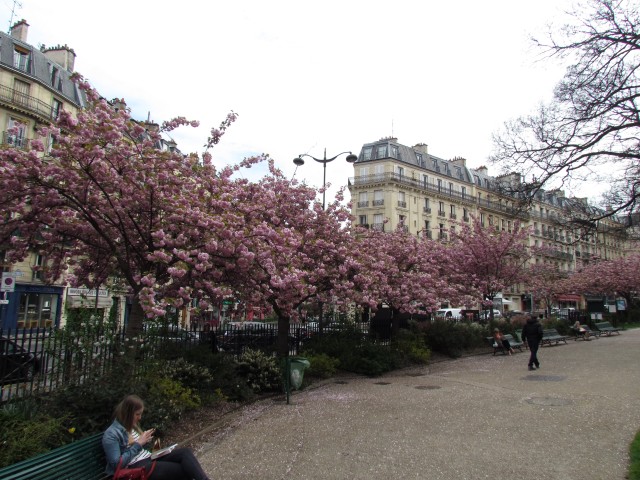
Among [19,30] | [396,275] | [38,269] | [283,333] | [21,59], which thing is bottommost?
[283,333]

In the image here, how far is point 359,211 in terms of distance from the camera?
185ft

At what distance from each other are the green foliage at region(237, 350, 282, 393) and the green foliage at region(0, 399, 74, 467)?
5348 mm

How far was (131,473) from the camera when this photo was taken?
4.38m

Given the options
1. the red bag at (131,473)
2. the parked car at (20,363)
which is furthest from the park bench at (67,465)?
the parked car at (20,363)

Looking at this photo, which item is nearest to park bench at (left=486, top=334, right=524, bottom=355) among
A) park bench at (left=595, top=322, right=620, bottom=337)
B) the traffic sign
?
park bench at (left=595, top=322, right=620, bottom=337)

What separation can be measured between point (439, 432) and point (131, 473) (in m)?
A: 4.83

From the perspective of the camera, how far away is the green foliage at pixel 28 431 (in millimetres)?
4382

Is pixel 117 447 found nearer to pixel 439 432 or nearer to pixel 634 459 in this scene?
pixel 439 432

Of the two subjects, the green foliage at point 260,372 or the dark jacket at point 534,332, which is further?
the dark jacket at point 534,332

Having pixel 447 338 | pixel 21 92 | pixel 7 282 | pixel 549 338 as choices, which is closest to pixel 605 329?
pixel 549 338

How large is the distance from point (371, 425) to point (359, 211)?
4908 cm

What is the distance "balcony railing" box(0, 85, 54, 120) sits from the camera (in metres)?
30.9

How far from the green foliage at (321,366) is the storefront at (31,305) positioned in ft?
78.0

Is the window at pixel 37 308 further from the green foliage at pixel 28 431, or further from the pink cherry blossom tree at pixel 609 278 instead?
the pink cherry blossom tree at pixel 609 278
